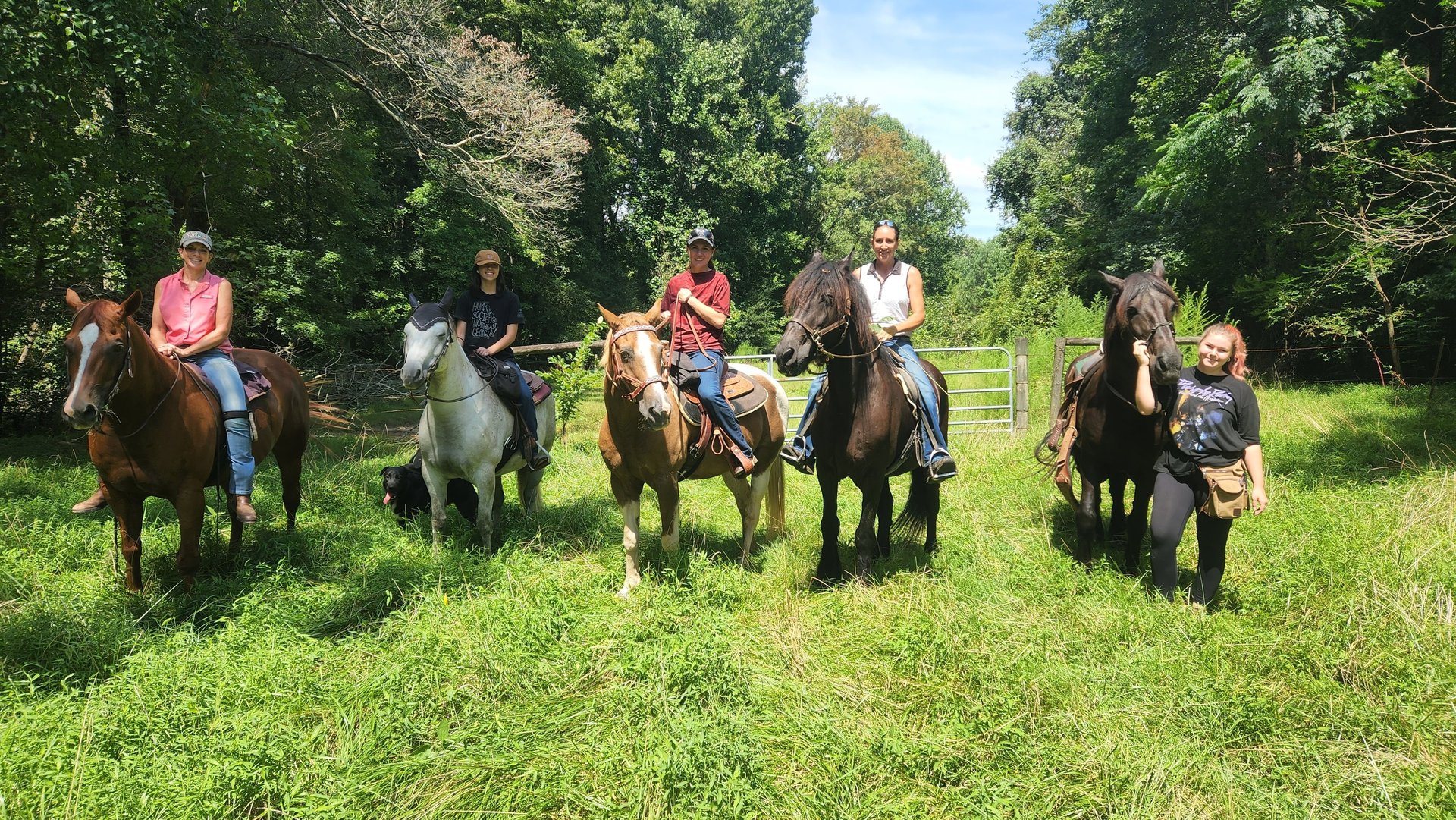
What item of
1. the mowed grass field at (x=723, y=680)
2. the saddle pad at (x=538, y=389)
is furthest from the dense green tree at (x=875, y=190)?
the mowed grass field at (x=723, y=680)

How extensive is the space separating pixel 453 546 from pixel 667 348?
2.59 meters

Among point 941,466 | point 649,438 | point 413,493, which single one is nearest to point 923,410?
point 941,466

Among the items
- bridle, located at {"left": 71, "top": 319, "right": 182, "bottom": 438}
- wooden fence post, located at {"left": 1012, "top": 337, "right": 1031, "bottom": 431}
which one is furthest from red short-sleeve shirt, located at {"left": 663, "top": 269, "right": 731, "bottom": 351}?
wooden fence post, located at {"left": 1012, "top": 337, "right": 1031, "bottom": 431}

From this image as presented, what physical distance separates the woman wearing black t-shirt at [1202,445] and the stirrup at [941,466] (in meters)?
1.28

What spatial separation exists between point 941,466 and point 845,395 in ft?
3.04

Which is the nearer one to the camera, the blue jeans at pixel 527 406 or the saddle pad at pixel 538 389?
the blue jeans at pixel 527 406

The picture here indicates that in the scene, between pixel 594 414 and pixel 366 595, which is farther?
pixel 594 414

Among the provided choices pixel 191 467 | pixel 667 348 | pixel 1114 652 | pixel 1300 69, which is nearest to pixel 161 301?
pixel 191 467

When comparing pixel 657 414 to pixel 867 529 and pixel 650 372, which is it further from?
pixel 867 529

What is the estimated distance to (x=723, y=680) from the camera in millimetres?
3459

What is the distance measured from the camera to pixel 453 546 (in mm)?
5555

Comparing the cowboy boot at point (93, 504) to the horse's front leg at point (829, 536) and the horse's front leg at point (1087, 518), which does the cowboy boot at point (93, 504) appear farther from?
the horse's front leg at point (1087, 518)

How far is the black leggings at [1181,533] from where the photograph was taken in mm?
4121

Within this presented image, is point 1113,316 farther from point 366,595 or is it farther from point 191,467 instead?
point 191,467
